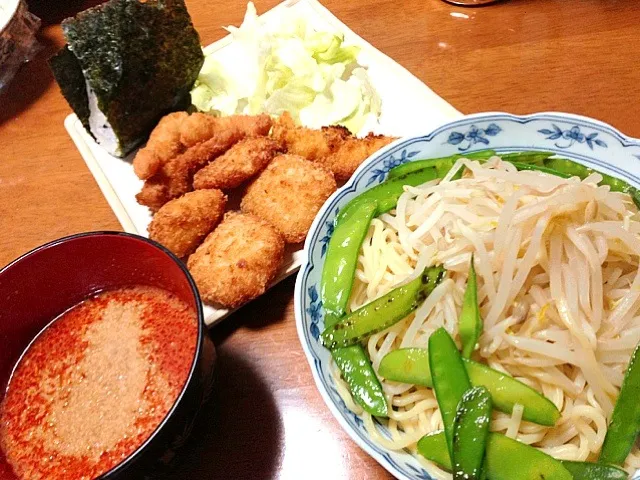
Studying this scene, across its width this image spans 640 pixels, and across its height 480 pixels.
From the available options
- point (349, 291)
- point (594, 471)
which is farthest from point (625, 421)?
point (349, 291)

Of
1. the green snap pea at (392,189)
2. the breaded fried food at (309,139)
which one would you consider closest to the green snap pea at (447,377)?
the green snap pea at (392,189)

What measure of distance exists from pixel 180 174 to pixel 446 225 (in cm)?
103

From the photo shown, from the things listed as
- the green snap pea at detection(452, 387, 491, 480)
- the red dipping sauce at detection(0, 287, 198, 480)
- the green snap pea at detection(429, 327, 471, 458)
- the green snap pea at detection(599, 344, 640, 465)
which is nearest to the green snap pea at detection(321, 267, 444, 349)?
the green snap pea at detection(429, 327, 471, 458)

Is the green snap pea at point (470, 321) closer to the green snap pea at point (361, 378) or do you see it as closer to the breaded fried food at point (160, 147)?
the green snap pea at point (361, 378)

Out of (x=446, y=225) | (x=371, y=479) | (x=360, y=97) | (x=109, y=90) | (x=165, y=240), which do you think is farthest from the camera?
(x=360, y=97)

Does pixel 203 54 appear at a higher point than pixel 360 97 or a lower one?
higher

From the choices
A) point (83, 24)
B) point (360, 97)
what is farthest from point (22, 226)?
point (360, 97)

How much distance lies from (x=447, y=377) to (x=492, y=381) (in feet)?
0.34

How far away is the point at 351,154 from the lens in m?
2.05

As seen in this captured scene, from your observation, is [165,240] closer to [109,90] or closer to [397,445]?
[109,90]

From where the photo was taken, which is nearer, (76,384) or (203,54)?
(76,384)

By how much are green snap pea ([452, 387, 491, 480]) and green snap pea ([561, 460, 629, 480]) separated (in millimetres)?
186

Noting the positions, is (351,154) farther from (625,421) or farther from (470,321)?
(625,421)

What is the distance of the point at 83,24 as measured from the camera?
202 cm
